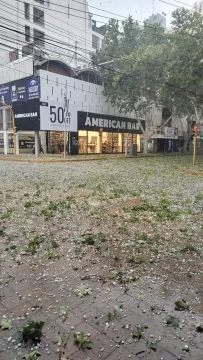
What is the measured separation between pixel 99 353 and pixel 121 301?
0.62 metres

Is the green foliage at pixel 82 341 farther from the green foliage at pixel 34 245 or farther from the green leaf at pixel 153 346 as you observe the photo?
the green foliage at pixel 34 245

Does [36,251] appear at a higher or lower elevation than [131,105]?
lower

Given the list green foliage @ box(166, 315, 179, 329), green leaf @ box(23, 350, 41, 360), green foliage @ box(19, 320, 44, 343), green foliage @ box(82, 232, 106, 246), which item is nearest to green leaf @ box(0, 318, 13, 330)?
green foliage @ box(19, 320, 44, 343)

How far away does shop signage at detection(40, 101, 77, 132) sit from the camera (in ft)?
79.8

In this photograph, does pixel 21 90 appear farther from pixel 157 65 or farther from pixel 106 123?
pixel 157 65

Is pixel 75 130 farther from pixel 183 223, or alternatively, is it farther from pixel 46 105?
pixel 183 223

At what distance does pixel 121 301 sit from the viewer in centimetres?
239

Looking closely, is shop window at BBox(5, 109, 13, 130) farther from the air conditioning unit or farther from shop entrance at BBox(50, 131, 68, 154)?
the air conditioning unit

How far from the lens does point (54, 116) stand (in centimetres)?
2538

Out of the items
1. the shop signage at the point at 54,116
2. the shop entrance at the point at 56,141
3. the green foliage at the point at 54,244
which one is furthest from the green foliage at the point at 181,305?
the shop entrance at the point at 56,141

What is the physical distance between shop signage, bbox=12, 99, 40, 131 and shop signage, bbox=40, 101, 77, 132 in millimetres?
465

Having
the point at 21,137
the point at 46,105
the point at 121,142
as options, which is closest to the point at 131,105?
the point at 121,142

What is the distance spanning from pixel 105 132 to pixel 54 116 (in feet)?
26.3

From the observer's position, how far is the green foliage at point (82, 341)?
1.85 metres
